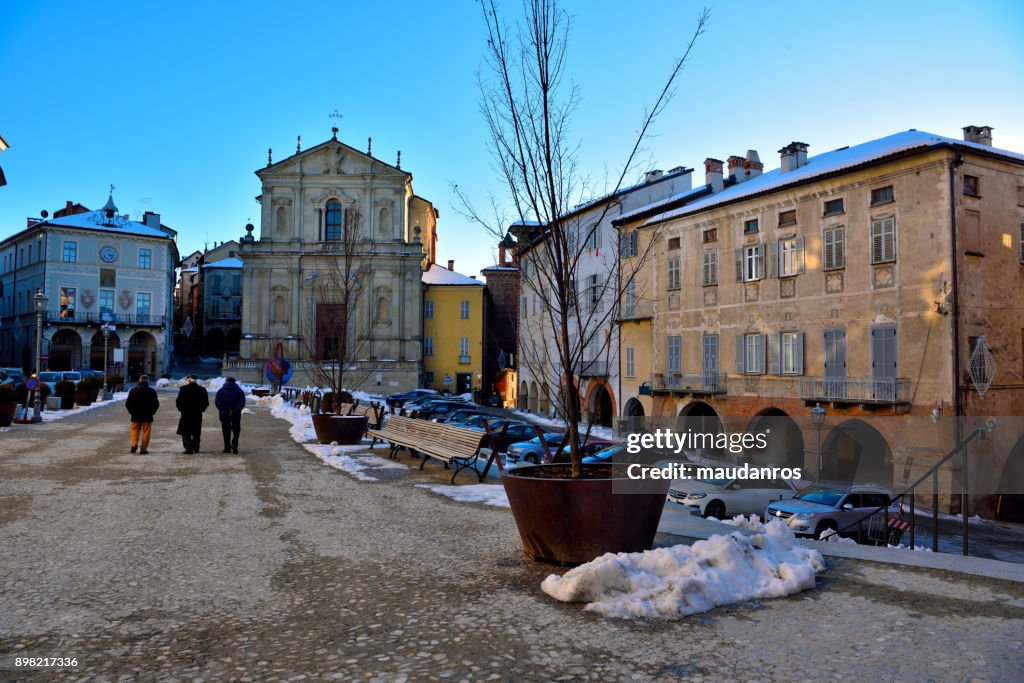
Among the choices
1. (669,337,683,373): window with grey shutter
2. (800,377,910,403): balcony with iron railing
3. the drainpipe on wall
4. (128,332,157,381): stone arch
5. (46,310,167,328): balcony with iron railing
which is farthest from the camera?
A: (128,332,157,381): stone arch

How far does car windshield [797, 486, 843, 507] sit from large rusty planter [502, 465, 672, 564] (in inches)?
538

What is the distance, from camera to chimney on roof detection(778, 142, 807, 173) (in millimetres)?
31078

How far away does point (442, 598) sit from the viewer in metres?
5.88

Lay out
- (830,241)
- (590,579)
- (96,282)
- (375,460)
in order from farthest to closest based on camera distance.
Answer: (96,282) < (830,241) < (375,460) < (590,579)

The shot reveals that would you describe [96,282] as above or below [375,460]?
above

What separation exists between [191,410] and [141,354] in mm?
58697

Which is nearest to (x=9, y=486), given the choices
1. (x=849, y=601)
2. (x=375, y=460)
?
(x=375, y=460)

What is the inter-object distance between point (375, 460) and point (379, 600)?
9.41 m

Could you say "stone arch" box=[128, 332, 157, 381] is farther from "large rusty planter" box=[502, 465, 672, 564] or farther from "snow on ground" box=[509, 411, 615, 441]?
"large rusty planter" box=[502, 465, 672, 564]

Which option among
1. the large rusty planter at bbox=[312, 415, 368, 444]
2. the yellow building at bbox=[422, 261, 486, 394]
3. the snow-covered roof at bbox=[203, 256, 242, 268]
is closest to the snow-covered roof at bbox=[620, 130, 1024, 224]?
the large rusty planter at bbox=[312, 415, 368, 444]

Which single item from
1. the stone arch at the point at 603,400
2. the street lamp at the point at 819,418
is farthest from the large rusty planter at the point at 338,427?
the stone arch at the point at 603,400

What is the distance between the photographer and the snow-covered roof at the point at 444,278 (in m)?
65.6

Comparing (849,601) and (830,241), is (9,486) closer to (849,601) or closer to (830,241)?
(849,601)

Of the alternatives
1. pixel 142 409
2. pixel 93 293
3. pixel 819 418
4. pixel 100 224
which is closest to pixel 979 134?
pixel 819 418
